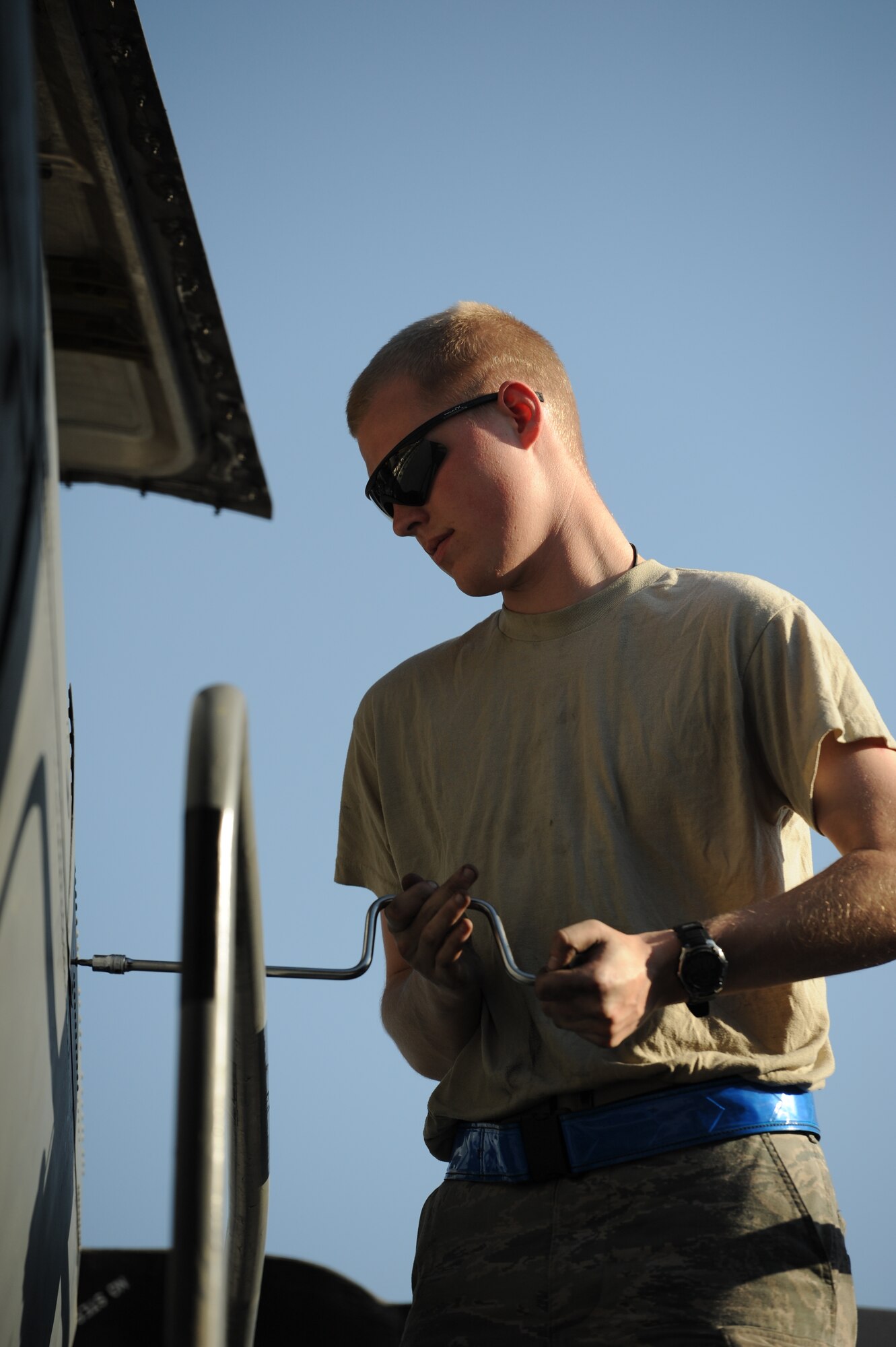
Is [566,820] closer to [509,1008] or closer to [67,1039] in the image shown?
[509,1008]

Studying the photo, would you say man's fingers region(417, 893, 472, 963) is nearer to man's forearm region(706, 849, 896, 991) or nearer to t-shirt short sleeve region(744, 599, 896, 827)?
man's forearm region(706, 849, 896, 991)

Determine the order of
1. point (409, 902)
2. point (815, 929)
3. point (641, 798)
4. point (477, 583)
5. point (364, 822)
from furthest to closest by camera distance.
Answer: point (364, 822), point (477, 583), point (641, 798), point (409, 902), point (815, 929)

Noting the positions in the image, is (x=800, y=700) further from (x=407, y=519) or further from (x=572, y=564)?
(x=407, y=519)

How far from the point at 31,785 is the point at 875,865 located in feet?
3.73

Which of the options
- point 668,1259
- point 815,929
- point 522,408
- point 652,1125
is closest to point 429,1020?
point 652,1125

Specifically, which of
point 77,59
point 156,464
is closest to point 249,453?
point 156,464

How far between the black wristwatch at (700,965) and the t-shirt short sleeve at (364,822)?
939 millimetres

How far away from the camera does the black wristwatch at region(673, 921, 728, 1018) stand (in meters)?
1.70

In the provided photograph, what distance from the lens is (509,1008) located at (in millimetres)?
2092

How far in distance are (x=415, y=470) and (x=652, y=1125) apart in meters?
1.22

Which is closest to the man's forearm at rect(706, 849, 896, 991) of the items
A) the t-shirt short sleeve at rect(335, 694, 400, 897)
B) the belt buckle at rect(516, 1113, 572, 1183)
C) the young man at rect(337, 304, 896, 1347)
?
the young man at rect(337, 304, 896, 1347)

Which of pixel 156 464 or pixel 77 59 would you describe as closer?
pixel 77 59

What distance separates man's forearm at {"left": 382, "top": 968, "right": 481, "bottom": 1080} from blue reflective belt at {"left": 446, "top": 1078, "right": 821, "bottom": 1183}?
0.23 meters

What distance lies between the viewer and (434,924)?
1.92 m
